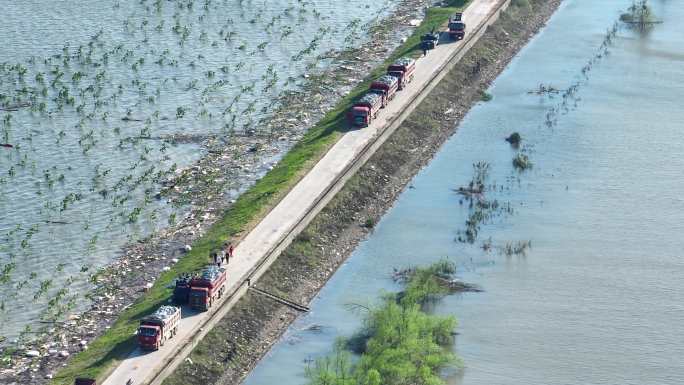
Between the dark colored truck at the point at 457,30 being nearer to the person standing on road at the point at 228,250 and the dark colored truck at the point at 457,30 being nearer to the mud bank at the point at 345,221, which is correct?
the mud bank at the point at 345,221

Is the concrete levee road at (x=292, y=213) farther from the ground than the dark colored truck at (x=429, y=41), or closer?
closer

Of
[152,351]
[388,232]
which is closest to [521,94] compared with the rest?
[388,232]

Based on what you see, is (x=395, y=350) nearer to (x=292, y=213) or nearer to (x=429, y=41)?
(x=292, y=213)

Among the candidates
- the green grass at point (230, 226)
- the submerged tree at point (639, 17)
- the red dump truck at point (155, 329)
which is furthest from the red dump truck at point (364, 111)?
Result: the submerged tree at point (639, 17)

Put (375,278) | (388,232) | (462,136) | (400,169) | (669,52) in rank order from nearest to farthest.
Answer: (375,278) < (388,232) < (400,169) < (462,136) < (669,52)

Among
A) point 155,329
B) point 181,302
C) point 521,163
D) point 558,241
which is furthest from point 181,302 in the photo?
point 521,163

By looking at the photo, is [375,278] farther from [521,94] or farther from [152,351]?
[521,94]

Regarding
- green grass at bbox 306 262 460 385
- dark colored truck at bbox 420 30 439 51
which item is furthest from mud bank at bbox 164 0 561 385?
green grass at bbox 306 262 460 385
